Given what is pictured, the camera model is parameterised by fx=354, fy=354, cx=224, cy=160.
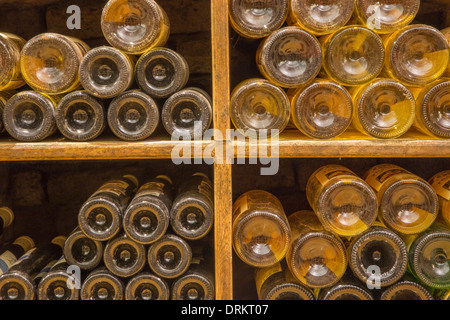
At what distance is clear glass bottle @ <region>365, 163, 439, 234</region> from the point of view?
46.0 inches

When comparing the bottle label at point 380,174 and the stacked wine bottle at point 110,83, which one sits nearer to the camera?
the stacked wine bottle at point 110,83

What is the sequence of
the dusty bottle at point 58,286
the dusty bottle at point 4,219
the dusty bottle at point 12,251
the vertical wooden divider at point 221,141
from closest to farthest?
the vertical wooden divider at point 221,141 → the dusty bottle at point 58,286 → the dusty bottle at point 12,251 → the dusty bottle at point 4,219

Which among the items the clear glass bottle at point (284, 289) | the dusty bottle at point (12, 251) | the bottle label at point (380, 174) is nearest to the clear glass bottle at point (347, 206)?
the bottle label at point (380, 174)

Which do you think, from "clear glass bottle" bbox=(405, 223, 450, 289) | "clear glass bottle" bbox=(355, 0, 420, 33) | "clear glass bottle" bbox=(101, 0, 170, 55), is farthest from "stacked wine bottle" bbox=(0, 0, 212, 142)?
"clear glass bottle" bbox=(405, 223, 450, 289)

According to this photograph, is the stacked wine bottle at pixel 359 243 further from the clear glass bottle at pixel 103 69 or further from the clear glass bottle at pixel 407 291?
the clear glass bottle at pixel 103 69

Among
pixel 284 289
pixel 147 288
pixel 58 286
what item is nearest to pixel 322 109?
pixel 284 289

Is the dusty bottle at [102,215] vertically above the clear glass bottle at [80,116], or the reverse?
the clear glass bottle at [80,116]

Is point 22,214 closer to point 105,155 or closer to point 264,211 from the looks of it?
point 105,155

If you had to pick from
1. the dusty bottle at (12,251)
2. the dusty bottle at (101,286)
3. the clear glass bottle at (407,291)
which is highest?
the dusty bottle at (12,251)

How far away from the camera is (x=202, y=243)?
4.81 feet

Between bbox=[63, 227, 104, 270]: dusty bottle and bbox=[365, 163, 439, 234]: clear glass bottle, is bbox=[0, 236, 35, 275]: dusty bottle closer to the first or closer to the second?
bbox=[63, 227, 104, 270]: dusty bottle

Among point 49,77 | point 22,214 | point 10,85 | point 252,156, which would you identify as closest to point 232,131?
point 252,156

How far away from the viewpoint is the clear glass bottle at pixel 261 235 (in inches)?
46.0

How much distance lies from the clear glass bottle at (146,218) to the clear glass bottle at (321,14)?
0.75 m
